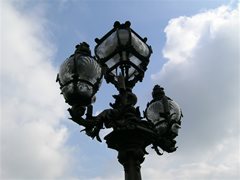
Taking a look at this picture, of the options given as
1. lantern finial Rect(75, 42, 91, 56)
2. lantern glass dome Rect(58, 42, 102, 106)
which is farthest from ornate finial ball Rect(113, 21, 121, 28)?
lantern glass dome Rect(58, 42, 102, 106)

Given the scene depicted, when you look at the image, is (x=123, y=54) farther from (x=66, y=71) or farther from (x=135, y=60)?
(x=66, y=71)

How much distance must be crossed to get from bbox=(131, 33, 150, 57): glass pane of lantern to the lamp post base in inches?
56.8

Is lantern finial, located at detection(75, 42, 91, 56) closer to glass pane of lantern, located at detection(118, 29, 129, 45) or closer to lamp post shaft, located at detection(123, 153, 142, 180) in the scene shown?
glass pane of lantern, located at detection(118, 29, 129, 45)

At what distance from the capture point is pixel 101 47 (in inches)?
252

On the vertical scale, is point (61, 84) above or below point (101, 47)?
below

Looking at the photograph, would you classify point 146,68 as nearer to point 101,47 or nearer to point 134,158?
point 101,47

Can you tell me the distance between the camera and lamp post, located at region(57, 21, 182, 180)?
5309mm

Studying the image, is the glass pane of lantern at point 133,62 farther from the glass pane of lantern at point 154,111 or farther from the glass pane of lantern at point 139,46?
the glass pane of lantern at point 154,111

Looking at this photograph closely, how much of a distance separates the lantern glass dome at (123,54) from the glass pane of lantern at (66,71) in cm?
84

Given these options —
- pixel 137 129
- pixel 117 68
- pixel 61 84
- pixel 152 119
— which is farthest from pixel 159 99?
pixel 61 84

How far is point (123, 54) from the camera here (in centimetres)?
611

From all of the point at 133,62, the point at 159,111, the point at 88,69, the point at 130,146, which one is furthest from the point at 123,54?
the point at 130,146

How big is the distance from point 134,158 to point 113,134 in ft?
1.42

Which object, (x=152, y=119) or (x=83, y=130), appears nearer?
(x=83, y=130)
